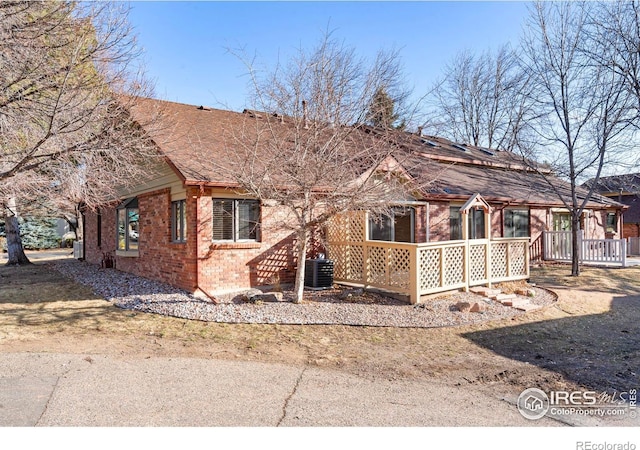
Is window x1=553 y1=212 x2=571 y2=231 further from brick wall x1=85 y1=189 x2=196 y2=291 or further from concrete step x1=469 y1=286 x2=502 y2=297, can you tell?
brick wall x1=85 y1=189 x2=196 y2=291

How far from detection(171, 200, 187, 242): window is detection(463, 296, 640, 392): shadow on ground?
705 cm

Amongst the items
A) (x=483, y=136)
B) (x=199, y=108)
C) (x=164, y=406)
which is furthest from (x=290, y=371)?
(x=483, y=136)

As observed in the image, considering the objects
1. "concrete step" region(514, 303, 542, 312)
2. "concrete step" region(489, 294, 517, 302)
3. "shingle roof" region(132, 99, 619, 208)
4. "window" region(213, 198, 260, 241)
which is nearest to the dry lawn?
"concrete step" region(514, 303, 542, 312)

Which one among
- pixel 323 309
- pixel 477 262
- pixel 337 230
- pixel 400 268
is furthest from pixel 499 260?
pixel 323 309

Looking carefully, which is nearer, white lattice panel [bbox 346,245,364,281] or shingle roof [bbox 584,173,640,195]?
white lattice panel [bbox 346,245,364,281]

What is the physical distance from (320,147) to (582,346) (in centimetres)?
580

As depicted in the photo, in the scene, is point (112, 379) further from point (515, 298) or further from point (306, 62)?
point (515, 298)

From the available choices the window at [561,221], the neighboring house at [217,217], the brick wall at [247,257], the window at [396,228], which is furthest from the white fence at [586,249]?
the brick wall at [247,257]

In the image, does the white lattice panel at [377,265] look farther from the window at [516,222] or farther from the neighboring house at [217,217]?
the window at [516,222]

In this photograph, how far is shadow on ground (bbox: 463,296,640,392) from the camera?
17.4 feet

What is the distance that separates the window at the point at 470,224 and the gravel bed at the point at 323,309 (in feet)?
15.2

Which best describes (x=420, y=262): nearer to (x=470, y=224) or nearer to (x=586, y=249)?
(x=470, y=224)

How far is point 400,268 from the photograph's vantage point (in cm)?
958
